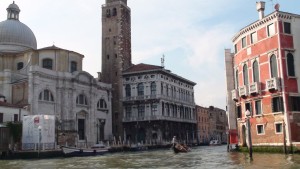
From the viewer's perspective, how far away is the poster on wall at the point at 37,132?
3188 centimetres

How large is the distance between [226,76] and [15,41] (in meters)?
29.5

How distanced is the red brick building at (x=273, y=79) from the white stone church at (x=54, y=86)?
1824 cm

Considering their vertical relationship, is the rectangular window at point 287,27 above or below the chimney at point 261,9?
below

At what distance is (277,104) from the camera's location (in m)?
24.7

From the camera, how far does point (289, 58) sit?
24.8 meters

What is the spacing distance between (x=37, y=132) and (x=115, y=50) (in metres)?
26.9

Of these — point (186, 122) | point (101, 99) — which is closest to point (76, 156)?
point (101, 99)

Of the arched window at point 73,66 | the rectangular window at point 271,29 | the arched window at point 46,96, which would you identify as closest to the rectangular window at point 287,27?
the rectangular window at point 271,29

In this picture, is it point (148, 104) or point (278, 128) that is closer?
point (278, 128)

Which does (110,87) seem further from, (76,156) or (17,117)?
(76,156)

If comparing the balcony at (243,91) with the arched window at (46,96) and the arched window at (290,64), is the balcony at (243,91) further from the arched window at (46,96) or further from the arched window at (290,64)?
the arched window at (46,96)

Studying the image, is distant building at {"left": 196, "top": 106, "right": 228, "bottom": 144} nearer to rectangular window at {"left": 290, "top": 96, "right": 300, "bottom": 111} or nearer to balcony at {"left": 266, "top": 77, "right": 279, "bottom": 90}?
balcony at {"left": 266, "top": 77, "right": 279, "bottom": 90}

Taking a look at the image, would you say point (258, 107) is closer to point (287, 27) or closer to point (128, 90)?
point (287, 27)

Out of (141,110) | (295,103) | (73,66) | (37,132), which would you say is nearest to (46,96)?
(73,66)
